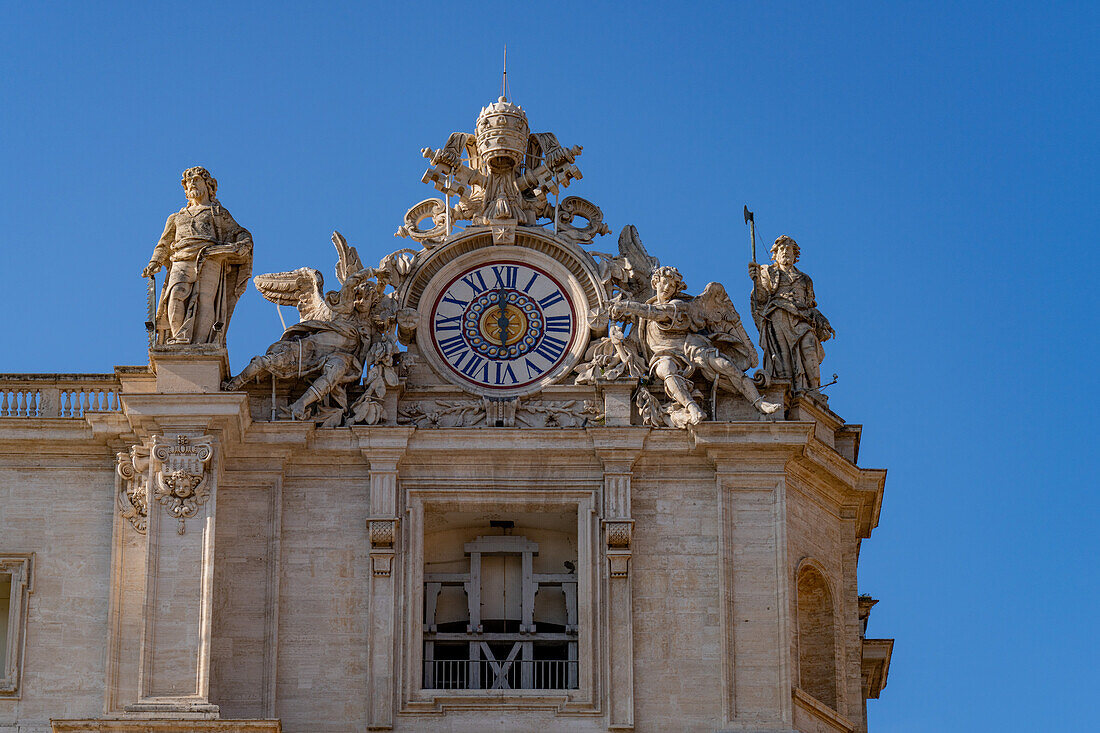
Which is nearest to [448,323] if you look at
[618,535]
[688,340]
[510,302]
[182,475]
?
[510,302]

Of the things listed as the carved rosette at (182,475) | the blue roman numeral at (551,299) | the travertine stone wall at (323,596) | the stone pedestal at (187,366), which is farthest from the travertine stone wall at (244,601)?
the blue roman numeral at (551,299)

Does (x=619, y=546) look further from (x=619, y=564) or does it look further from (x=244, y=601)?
(x=244, y=601)

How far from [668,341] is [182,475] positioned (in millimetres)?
6080

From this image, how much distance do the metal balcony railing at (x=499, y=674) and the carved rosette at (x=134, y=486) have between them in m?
3.79

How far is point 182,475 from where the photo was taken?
33719mm

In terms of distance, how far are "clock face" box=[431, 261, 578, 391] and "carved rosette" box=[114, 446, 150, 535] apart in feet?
13.0

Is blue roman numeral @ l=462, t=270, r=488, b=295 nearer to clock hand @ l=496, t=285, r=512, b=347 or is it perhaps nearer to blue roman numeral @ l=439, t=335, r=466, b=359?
clock hand @ l=496, t=285, r=512, b=347

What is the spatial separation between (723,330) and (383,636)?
5718 millimetres

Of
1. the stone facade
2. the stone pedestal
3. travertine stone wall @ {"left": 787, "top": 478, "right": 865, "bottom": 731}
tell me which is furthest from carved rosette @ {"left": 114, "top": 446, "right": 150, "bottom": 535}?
travertine stone wall @ {"left": 787, "top": 478, "right": 865, "bottom": 731}

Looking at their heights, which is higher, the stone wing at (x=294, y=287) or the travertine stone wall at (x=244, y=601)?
the stone wing at (x=294, y=287)

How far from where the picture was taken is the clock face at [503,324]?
35625 millimetres

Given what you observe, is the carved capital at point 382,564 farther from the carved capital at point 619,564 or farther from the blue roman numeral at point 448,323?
the blue roman numeral at point 448,323

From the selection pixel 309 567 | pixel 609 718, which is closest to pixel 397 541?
pixel 309 567

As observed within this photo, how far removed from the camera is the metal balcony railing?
3475cm
